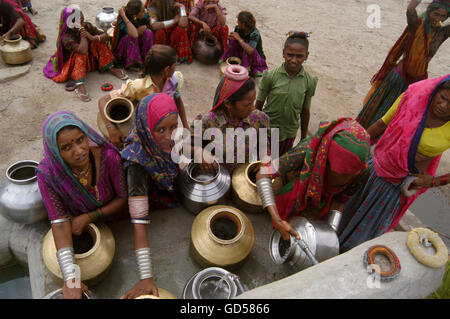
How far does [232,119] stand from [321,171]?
37.8 inches

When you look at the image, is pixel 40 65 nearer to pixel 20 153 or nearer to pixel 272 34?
pixel 20 153

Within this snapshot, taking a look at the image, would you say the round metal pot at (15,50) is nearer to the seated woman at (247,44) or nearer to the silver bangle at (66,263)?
the seated woman at (247,44)

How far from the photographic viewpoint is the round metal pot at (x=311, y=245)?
189cm

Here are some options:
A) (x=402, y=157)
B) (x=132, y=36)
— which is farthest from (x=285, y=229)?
(x=132, y=36)

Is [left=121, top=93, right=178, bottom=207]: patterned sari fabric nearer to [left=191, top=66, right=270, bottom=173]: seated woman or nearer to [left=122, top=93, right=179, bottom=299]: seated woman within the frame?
[left=122, top=93, right=179, bottom=299]: seated woman

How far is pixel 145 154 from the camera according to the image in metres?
2.21

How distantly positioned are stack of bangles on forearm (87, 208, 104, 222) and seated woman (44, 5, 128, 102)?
10.7 feet

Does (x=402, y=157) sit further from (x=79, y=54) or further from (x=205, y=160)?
(x=79, y=54)

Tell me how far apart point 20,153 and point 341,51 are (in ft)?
24.3

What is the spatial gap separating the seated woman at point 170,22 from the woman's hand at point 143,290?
505cm

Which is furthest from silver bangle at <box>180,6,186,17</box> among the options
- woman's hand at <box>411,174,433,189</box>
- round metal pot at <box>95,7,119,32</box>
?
woman's hand at <box>411,174,433,189</box>

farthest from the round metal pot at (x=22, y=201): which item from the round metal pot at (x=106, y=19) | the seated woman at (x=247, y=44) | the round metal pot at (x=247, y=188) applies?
the seated woman at (x=247, y=44)
